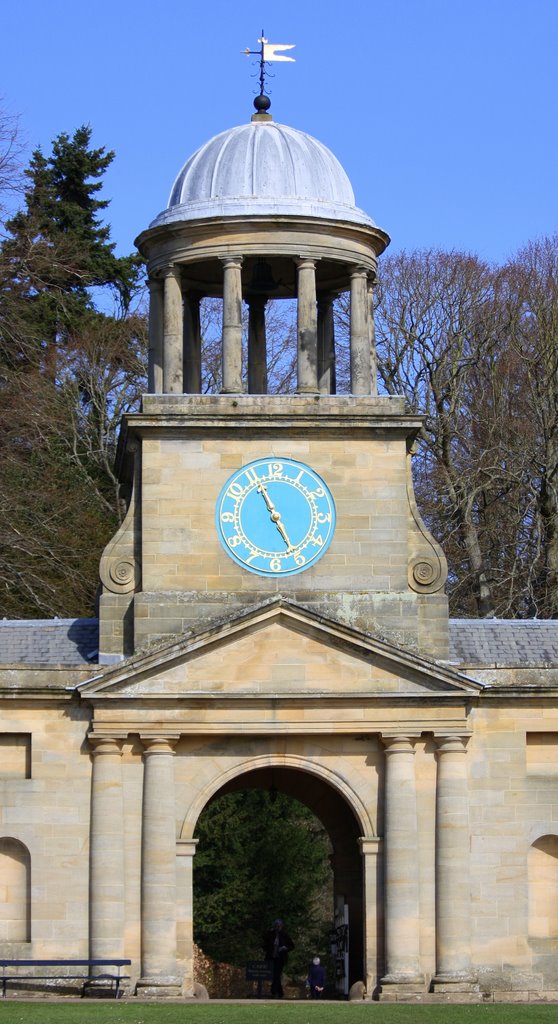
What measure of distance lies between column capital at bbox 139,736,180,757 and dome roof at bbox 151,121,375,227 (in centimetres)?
790

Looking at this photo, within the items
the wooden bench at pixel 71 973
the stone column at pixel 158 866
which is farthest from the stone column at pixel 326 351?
the wooden bench at pixel 71 973

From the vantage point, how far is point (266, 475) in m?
32.9

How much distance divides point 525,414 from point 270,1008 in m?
26.0

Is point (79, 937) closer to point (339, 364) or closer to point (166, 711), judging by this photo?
point (166, 711)

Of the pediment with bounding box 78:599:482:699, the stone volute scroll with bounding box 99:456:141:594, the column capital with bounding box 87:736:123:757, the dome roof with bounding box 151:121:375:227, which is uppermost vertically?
the dome roof with bounding box 151:121:375:227

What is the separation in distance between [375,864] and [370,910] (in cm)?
66

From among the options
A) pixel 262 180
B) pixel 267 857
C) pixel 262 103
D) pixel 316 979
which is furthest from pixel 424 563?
pixel 267 857

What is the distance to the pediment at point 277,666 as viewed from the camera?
1243 inches

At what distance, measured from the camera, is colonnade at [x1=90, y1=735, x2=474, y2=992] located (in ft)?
103

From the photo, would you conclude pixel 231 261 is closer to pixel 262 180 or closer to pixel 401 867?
pixel 262 180

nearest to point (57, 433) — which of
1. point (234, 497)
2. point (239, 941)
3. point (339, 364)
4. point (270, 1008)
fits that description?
point (339, 364)

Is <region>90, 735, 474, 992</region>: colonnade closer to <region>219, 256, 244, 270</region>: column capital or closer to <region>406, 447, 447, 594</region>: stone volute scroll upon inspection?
Result: <region>406, 447, 447, 594</region>: stone volute scroll

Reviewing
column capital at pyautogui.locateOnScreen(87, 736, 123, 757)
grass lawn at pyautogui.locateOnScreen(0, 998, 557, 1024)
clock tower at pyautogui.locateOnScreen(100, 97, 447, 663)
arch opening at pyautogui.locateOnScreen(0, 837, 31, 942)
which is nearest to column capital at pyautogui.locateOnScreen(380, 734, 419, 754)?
clock tower at pyautogui.locateOnScreen(100, 97, 447, 663)

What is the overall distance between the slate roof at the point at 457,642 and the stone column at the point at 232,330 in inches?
166
